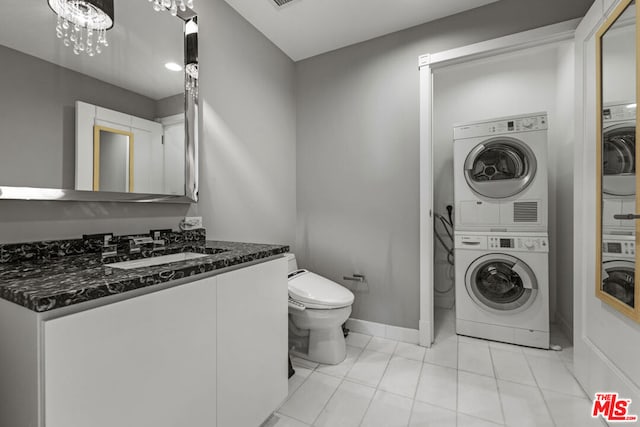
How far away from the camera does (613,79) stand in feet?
4.43

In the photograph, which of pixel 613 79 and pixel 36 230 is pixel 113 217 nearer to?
pixel 36 230

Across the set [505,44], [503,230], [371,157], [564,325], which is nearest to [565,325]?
[564,325]

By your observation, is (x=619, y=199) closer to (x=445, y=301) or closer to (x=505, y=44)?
(x=505, y=44)

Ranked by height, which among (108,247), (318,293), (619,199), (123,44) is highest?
(123,44)

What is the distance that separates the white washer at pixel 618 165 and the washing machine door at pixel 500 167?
31.9 inches

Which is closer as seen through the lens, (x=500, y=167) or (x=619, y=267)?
(x=619, y=267)

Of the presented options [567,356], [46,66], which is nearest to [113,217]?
[46,66]

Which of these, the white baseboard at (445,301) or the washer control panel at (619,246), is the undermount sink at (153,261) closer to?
the washer control panel at (619,246)

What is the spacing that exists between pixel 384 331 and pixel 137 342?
6.30 feet

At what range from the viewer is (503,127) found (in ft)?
7.34

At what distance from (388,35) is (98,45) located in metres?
1.95

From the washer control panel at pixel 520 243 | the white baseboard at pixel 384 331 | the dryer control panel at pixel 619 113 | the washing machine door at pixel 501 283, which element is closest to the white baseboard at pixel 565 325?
the washing machine door at pixel 501 283

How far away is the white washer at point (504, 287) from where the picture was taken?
211cm

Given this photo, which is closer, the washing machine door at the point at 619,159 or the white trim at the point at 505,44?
the washing machine door at the point at 619,159
